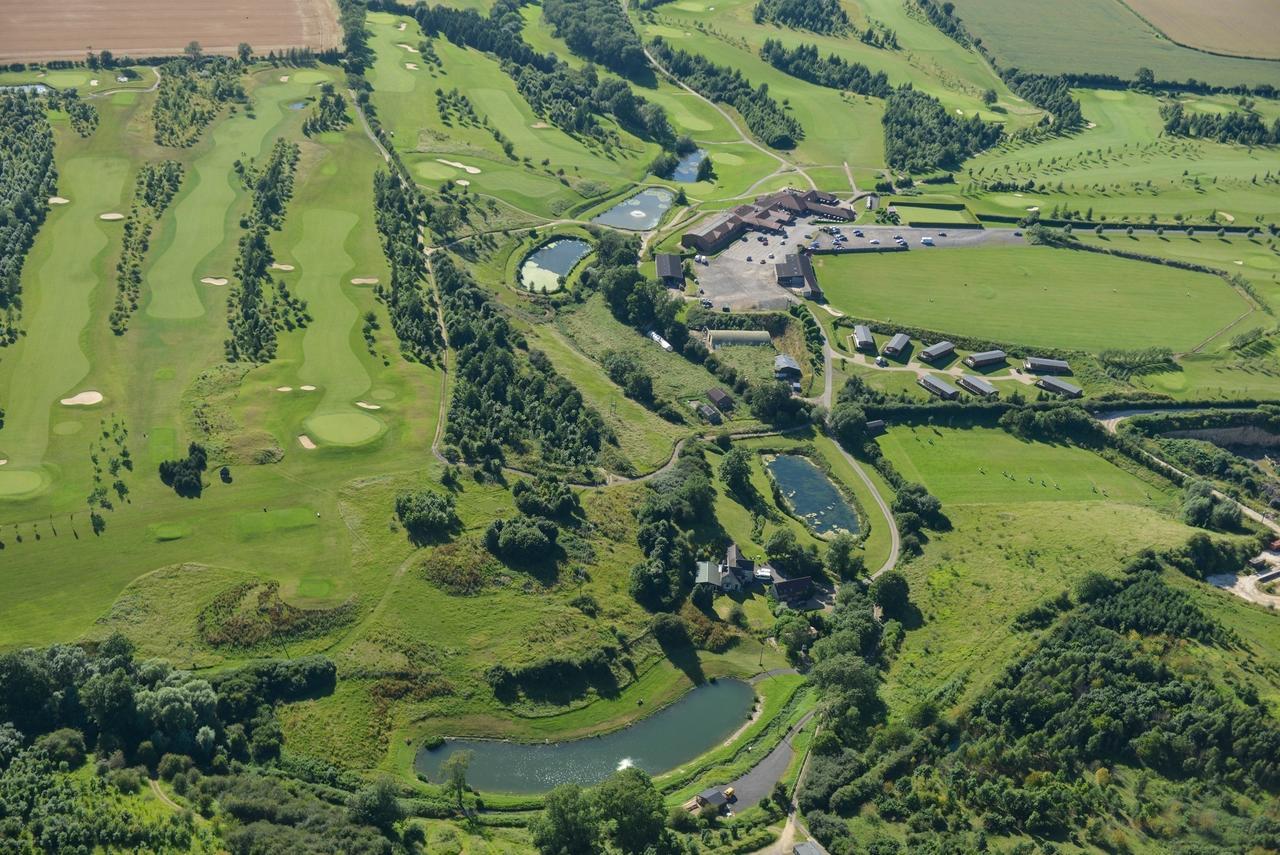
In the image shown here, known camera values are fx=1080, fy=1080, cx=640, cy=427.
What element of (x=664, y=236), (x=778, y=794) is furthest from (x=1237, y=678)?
(x=664, y=236)

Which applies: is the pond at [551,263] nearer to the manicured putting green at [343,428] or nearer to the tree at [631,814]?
the manicured putting green at [343,428]

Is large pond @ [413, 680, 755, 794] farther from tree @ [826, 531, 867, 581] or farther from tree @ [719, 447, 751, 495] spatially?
tree @ [719, 447, 751, 495]

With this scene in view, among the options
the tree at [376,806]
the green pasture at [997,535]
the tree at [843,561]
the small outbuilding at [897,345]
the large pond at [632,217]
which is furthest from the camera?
the large pond at [632,217]

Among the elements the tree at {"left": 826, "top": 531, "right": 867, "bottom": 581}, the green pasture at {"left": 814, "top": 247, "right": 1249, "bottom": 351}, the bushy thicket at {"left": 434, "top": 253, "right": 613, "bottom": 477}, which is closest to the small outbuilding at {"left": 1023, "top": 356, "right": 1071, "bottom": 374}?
the green pasture at {"left": 814, "top": 247, "right": 1249, "bottom": 351}

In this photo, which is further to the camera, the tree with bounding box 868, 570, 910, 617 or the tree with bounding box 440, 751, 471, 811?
the tree with bounding box 868, 570, 910, 617

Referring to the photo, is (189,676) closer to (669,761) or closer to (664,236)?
(669,761)

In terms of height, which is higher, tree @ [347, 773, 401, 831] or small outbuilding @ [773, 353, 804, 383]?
small outbuilding @ [773, 353, 804, 383]

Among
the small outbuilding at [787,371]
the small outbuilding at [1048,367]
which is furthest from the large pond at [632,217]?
the small outbuilding at [1048,367]
